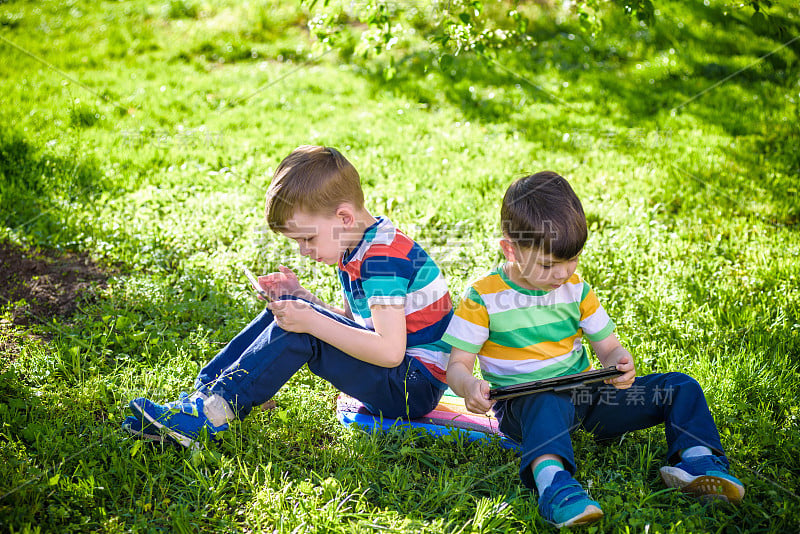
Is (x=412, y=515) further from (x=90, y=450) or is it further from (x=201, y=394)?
(x=90, y=450)

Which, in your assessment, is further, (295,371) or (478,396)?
(295,371)

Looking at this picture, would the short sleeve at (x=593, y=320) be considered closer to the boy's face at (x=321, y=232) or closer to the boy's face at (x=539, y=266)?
the boy's face at (x=539, y=266)

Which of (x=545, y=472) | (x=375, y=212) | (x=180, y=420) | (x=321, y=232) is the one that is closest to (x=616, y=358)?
(x=545, y=472)

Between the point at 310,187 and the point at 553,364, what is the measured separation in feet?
3.59

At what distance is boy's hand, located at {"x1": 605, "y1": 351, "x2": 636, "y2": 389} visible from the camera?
7.10 feet

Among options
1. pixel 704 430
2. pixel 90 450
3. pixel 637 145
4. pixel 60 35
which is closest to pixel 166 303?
pixel 90 450

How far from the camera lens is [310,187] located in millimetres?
2314

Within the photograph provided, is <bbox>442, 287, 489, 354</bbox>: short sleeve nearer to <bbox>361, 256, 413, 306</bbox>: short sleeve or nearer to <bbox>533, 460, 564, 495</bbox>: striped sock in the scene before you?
<bbox>361, 256, 413, 306</bbox>: short sleeve

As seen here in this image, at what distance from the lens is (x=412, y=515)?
2.13m

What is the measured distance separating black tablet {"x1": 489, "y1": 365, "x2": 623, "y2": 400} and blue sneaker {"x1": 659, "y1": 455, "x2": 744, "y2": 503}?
41cm

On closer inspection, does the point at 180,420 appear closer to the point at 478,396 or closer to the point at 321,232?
the point at 321,232

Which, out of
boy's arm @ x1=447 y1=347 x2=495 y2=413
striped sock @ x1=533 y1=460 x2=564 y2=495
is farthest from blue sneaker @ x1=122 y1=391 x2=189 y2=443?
striped sock @ x1=533 y1=460 x2=564 y2=495

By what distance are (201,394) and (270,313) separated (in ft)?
1.30

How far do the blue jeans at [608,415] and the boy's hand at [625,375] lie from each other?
0.38 ft
